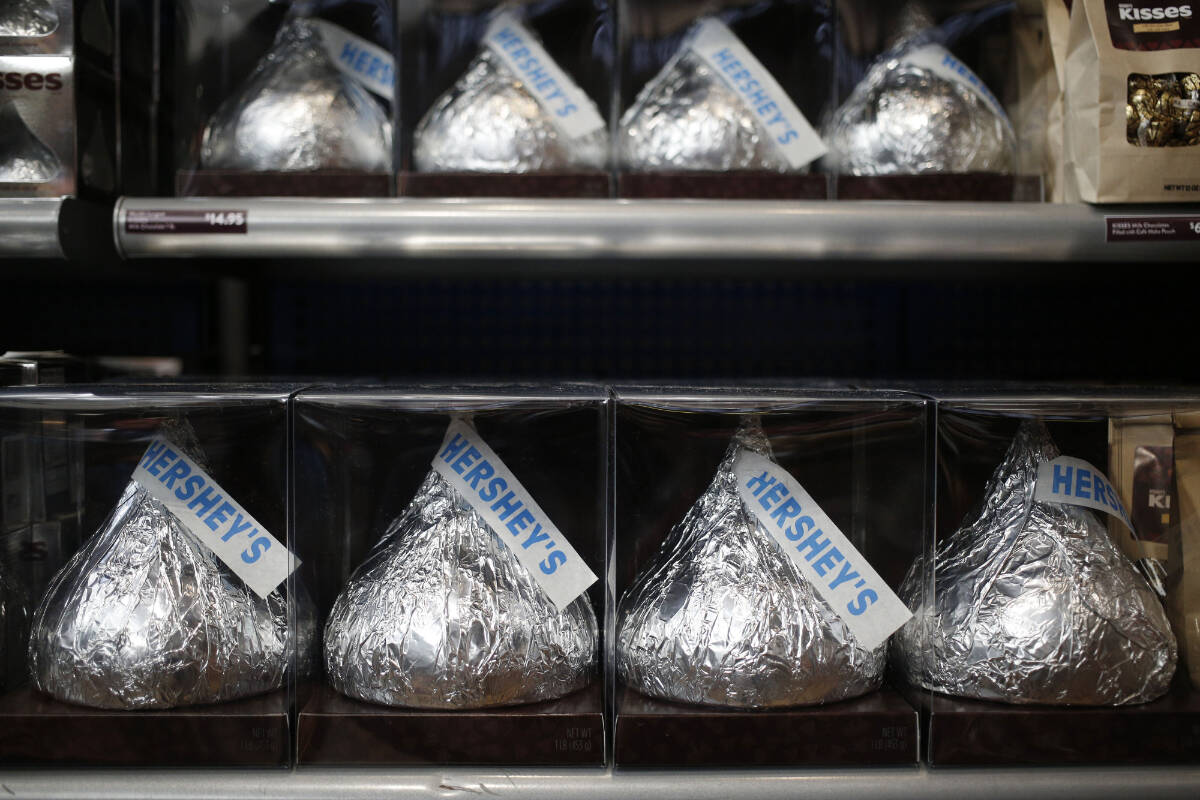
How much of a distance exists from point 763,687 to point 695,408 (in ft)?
1.00

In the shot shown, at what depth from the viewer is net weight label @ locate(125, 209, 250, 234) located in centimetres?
104

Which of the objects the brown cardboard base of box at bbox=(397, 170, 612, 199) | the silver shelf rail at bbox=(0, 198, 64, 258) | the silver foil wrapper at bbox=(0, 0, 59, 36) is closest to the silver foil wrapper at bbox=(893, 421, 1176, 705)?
the brown cardboard base of box at bbox=(397, 170, 612, 199)

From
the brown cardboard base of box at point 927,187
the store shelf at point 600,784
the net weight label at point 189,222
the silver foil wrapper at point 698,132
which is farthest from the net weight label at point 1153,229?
the net weight label at point 189,222

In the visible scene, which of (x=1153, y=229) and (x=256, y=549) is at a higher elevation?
(x=1153, y=229)

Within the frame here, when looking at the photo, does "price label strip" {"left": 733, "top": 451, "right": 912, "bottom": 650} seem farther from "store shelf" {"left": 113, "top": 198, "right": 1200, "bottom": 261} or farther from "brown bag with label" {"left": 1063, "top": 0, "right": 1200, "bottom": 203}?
"brown bag with label" {"left": 1063, "top": 0, "right": 1200, "bottom": 203}

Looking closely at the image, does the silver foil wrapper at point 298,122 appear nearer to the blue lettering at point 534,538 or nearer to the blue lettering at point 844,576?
the blue lettering at point 534,538

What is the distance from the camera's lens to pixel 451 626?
924mm

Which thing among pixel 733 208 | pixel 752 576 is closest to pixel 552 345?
pixel 733 208

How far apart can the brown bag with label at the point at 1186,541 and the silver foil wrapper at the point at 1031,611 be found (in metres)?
0.06

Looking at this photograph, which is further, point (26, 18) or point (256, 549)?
point (26, 18)

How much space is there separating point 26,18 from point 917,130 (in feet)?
3.69

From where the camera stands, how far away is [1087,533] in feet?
3.22

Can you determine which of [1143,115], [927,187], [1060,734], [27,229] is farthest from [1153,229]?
[27,229]

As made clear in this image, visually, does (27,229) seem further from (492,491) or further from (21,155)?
(492,491)
